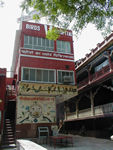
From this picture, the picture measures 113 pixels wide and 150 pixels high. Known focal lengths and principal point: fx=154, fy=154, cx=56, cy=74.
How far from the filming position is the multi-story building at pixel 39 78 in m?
13.6

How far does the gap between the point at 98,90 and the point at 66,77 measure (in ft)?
19.9

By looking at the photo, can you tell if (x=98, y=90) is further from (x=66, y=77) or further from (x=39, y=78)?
(x=39, y=78)

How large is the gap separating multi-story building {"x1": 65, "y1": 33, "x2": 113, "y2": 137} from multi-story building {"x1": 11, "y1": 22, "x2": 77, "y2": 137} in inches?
138

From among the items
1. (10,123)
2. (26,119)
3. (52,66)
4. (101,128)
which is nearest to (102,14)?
(52,66)

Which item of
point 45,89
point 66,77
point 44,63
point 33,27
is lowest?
point 45,89

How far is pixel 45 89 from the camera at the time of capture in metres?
13.8

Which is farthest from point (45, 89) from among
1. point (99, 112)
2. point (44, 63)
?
point (99, 112)

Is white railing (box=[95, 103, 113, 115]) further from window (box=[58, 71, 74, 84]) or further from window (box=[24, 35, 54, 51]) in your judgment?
window (box=[24, 35, 54, 51])

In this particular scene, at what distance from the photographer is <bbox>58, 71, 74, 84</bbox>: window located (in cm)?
1472

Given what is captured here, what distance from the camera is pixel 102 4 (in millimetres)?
7559

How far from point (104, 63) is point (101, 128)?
789 centimetres

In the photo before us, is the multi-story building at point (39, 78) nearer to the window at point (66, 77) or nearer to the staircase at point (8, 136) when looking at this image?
the window at point (66, 77)

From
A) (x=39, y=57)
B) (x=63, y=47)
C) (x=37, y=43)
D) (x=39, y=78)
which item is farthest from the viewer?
(x=63, y=47)

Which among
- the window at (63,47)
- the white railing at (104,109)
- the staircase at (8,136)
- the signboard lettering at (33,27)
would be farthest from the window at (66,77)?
the staircase at (8,136)
